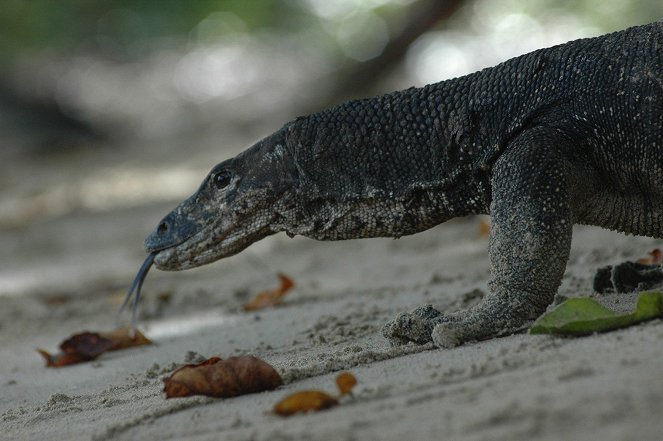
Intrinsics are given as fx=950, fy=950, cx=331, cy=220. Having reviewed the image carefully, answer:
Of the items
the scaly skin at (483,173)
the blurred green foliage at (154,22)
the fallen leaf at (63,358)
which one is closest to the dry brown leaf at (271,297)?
the fallen leaf at (63,358)

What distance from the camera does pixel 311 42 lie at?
20094 mm

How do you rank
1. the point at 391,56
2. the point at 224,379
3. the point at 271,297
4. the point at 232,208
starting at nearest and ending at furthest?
the point at 224,379 → the point at 232,208 → the point at 271,297 → the point at 391,56

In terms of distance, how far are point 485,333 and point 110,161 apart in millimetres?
11957

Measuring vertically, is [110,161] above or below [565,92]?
above

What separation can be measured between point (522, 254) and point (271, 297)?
254cm

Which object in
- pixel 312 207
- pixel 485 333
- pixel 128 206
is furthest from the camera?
pixel 128 206

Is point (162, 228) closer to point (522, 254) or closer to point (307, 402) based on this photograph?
point (522, 254)

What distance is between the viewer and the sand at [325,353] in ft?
7.62

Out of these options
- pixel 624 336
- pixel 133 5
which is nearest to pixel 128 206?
pixel 624 336

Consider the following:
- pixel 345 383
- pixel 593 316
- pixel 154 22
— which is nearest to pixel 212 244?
pixel 345 383

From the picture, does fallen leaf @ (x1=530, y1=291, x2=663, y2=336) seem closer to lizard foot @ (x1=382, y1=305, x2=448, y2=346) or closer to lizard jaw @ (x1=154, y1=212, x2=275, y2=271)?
lizard foot @ (x1=382, y1=305, x2=448, y2=346)

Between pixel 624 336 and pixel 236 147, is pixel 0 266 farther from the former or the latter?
pixel 624 336

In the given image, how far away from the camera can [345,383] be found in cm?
276

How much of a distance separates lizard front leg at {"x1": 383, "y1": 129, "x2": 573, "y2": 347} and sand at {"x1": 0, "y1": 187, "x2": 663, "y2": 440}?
0.38 ft
